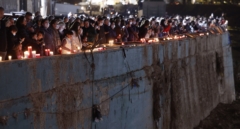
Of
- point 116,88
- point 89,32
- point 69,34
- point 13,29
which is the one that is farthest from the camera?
point 89,32

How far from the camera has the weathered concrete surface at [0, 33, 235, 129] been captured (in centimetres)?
815

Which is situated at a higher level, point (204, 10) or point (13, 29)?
point (204, 10)

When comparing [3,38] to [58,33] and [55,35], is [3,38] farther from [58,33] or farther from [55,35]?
[58,33]

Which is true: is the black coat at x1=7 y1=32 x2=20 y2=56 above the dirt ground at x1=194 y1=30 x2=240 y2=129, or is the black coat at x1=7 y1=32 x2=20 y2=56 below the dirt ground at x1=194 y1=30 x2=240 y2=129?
above

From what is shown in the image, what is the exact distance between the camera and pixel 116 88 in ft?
38.2

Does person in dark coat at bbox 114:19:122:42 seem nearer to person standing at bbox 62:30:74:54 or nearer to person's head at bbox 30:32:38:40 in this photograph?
person standing at bbox 62:30:74:54

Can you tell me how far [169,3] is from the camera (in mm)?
66062

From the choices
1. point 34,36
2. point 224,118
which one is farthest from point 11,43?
point 224,118

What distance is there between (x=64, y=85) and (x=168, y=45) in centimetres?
680

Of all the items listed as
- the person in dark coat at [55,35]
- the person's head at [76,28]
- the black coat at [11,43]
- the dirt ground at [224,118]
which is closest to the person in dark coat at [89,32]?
the person's head at [76,28]

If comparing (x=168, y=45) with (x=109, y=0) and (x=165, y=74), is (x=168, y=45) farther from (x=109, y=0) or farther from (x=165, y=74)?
(x=109, y=0)

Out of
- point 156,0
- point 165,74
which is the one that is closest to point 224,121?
point 165,74

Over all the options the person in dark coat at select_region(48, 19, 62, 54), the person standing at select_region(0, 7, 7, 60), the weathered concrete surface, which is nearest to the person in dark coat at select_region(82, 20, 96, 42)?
the weathered concrete surface

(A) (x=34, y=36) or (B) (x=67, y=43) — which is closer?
(A) (x=34, y=36)
